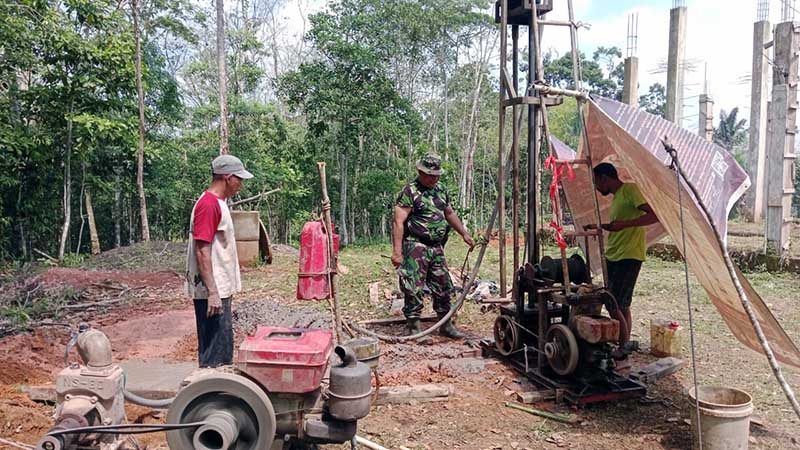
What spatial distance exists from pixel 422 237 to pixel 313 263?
1951 mm

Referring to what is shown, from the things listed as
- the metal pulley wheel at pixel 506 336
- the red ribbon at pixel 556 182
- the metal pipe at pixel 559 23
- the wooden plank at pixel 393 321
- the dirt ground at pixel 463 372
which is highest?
the metal pipe at pixel 559 23

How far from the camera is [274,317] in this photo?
20.6 feet

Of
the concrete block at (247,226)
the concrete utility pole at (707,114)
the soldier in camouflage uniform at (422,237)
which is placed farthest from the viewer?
the concrete utility pole at (707,114)

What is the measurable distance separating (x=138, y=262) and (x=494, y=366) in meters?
8.82

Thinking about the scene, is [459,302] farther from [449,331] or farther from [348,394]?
[348,394]

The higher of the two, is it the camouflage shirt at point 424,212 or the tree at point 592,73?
the tree at point 592,73

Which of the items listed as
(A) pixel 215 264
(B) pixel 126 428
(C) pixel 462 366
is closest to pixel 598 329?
(C) pixel 462 366

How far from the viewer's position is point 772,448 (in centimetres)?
341

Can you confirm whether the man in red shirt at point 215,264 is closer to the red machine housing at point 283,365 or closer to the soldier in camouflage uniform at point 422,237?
the red machine housing at point 283,365

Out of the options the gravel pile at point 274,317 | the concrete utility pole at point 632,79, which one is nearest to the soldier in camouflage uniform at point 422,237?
the gravel pile at point 274,317

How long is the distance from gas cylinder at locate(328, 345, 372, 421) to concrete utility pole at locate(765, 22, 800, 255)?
351 inches

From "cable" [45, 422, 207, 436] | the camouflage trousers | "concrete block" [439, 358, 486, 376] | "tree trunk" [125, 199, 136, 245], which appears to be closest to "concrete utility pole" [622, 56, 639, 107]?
the camouflage trousers

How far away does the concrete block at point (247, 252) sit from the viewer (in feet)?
35.7

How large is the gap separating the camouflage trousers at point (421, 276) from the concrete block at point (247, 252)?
6.07 meters
